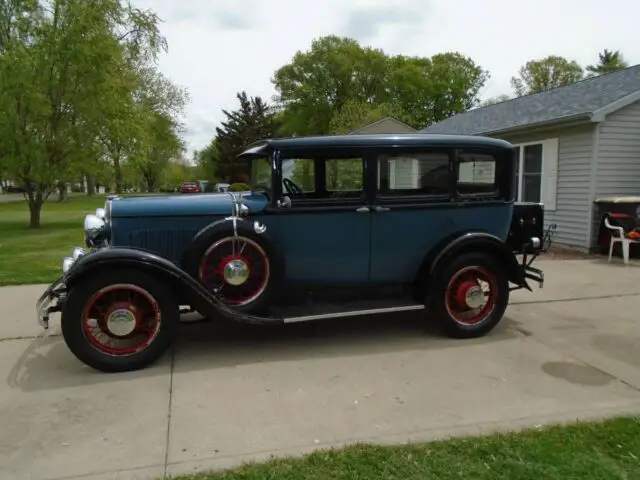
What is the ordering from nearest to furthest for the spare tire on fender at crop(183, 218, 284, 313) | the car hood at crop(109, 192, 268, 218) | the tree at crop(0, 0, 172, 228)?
1. the spare tire on fender at crop(183, 218, 284, 313)
2. the car hood at crop(109, 192, 268, 218)
3. the tree at crop(0, 0, 172, 228)

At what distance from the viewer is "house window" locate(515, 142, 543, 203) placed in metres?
11.5

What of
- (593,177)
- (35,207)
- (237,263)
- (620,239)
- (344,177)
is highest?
(593,177)

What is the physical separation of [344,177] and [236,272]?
4.78 ft

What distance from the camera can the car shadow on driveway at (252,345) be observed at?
160 inches

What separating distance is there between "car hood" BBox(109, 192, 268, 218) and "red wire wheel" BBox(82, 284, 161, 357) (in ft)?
2.34

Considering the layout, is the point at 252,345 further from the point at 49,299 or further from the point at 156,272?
the point at 49,299

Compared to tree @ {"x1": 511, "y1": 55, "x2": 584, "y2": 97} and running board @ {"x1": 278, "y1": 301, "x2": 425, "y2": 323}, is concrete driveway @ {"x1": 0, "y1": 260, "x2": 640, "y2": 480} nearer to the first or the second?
running board @ {"x1": 278, "y1": 301, "x2": 425, "y2": 323}

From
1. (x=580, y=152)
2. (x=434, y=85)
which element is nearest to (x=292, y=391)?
(x=580, y=152)

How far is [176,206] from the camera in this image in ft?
14.6

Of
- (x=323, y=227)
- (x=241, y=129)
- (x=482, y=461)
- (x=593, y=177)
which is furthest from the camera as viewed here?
(x=241, y=129)

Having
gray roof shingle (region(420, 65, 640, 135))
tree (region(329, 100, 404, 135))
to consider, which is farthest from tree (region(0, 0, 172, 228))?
tree (region(329, 100, 404, 135))

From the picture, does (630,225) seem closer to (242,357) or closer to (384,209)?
(384,209)

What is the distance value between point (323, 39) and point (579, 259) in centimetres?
4835

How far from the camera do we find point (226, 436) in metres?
3.06
